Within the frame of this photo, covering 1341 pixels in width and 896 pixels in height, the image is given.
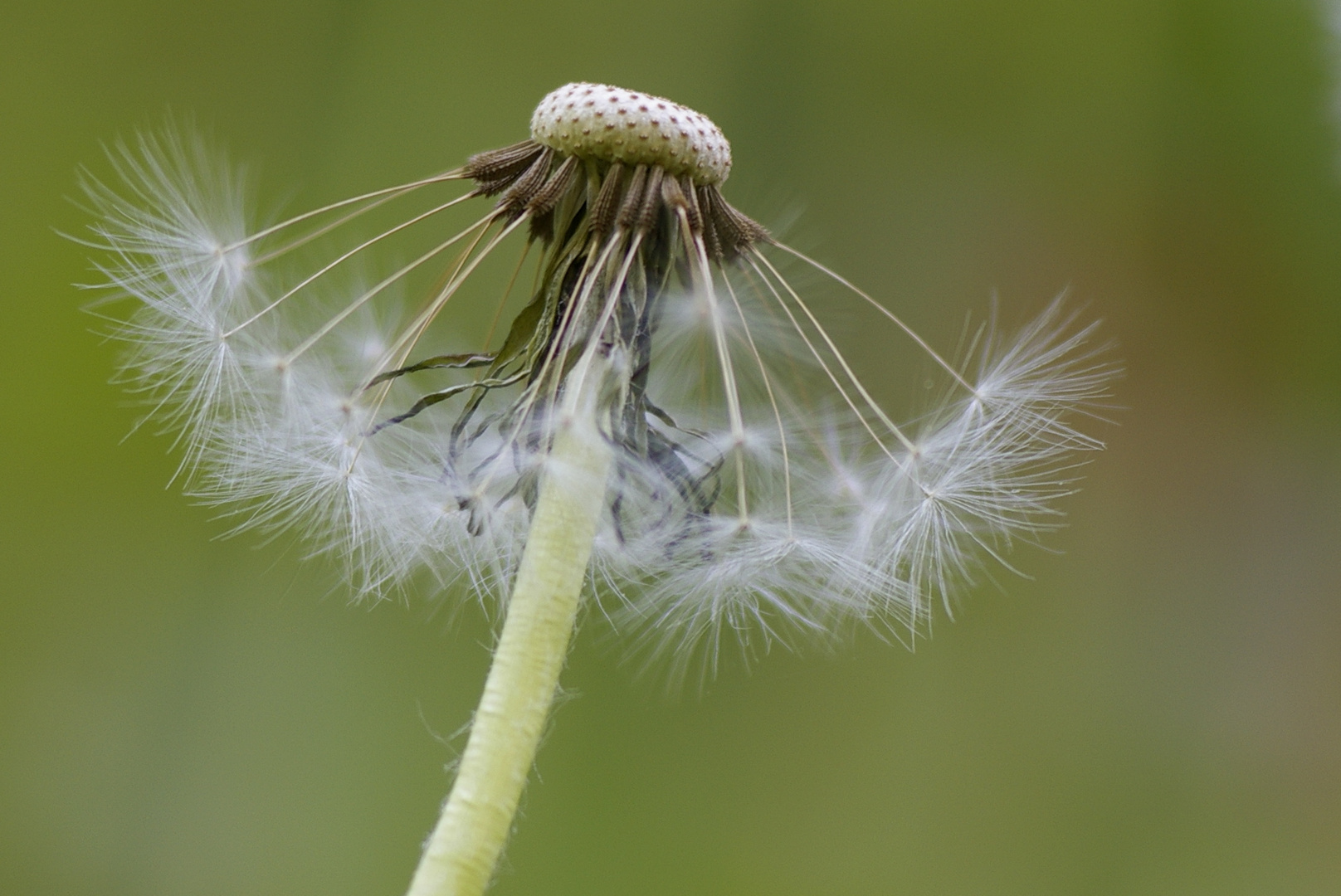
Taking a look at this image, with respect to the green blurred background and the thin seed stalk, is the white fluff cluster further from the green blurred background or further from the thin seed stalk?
the green blurred background

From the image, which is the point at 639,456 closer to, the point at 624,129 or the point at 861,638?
the point at 624,129

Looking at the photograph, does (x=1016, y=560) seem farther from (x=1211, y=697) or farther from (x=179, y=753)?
(x=179, y=753)

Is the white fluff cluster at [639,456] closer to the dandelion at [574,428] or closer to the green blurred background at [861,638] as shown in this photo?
the dandelion at [574,428]

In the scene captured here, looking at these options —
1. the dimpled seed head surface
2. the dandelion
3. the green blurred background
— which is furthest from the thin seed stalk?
the green blurred background

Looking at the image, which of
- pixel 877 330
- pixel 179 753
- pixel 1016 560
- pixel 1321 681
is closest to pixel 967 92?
pixel 877 330

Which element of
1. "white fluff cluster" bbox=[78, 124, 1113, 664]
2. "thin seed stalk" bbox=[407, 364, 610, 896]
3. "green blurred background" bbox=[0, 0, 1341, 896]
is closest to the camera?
"thin seed stalk" bbox=[407, 364, 610, 896]

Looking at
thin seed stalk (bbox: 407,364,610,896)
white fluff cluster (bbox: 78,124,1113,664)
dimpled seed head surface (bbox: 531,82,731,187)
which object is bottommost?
thin seed stalk (bbox: 407,364,610,896)
